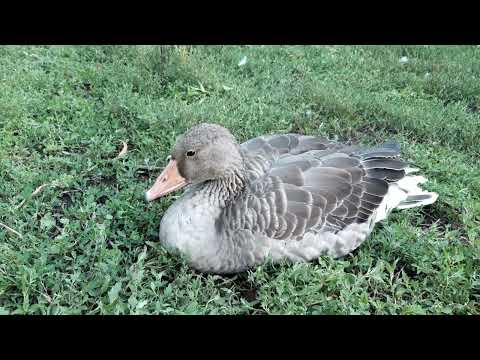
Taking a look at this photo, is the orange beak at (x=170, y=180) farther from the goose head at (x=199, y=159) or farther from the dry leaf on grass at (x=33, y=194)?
the dry leaf on grass at (x=33, y=194)

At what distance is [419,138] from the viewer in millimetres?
5508

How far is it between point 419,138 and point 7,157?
164 inches

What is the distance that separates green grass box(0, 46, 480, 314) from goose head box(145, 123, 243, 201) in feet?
1.47

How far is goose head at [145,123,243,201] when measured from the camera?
12.1 ft

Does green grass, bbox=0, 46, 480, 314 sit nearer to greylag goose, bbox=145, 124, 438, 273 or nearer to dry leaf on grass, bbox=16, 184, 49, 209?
dry leaf on grass, bbox=16, 184, 49, 209

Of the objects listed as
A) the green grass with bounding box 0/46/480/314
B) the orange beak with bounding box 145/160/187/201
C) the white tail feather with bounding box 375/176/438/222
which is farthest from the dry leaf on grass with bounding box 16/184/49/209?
the white tail feather with bounding box 375/176/438/222

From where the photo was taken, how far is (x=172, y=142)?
4945 millimetres

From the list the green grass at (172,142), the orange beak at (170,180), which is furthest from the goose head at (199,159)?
the green grass at (172,142)

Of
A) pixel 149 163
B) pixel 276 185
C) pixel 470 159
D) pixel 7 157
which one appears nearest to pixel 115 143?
pixel 149 163

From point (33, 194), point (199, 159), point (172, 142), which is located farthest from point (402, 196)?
point (33, 194)

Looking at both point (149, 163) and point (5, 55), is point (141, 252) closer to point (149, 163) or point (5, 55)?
point (149, 163)

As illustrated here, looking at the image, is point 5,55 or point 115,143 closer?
point 115,143

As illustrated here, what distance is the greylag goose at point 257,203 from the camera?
360 cm

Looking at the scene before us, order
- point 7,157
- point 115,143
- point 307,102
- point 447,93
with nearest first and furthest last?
point 7,157, point 115,143, point 307,102, point 447,93
